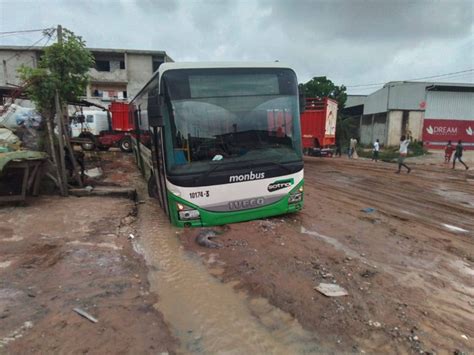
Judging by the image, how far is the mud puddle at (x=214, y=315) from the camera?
309cm

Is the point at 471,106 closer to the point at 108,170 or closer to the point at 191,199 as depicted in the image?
the point at 108,170

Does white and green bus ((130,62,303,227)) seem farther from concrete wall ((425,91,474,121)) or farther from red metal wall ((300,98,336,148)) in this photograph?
concrete wall ((425,91,474,121))

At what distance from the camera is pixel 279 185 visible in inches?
227

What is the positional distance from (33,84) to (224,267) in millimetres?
7021

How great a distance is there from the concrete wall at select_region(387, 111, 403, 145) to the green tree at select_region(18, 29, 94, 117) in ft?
87.6

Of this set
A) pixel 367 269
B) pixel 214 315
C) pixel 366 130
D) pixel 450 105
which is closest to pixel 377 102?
pixel 366 130

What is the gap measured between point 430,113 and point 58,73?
98.2 feet

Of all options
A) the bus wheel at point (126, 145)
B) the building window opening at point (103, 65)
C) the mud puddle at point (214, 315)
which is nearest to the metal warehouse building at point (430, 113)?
the bus wheel at point (126, 145)

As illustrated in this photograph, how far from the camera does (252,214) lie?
573 centimetres

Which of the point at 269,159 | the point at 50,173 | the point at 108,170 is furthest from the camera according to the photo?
the point at 108,170

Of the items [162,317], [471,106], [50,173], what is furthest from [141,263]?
[471,106]

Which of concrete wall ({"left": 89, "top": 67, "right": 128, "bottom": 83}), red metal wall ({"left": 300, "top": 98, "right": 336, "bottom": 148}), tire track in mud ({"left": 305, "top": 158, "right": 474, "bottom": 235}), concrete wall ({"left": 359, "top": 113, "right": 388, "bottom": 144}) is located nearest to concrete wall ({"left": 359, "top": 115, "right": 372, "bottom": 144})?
concrete wall ({"left": 359, "top": 113, "right": 388, "bottom": 144})

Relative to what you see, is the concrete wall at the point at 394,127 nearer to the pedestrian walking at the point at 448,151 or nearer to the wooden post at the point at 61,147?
the pedestrian walking at the point at 448,151

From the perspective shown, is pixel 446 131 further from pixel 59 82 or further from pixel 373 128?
pixel 59 82
